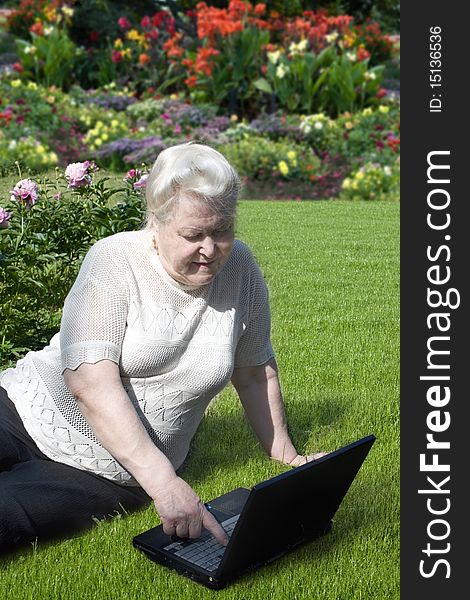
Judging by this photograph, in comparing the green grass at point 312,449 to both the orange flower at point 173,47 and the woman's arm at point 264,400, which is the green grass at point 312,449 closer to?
the woman's arm at point 264,400

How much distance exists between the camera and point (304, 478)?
2.48 meters

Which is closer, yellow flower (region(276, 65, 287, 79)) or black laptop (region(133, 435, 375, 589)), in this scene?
black laptop (region(133, 435, 375, 589))

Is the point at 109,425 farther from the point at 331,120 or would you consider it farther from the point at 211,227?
the point at 331,120

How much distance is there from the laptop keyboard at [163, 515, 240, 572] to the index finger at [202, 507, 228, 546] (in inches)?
1.7

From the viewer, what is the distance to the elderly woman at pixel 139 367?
259 centimetres

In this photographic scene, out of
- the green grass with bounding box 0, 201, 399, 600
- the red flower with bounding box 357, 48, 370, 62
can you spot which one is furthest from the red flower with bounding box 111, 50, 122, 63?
the green grass with bounding box 0, 201, 399, 600

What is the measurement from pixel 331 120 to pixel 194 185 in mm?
10820

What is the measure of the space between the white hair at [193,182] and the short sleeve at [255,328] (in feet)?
1.56

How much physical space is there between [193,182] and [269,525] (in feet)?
3.08

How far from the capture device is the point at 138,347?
2.76 m

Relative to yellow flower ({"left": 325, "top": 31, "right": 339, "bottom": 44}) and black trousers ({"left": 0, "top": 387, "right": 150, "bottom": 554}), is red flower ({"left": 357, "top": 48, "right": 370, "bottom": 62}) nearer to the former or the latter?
yellow flower ({"left": 325, "top": 31, "right": 339, "bottom": 44})

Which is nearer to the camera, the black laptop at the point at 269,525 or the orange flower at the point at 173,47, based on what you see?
the black laptop at the point at 269,525

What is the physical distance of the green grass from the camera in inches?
103

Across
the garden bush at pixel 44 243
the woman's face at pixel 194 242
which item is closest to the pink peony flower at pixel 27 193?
the garden bush at pixel 44 243
